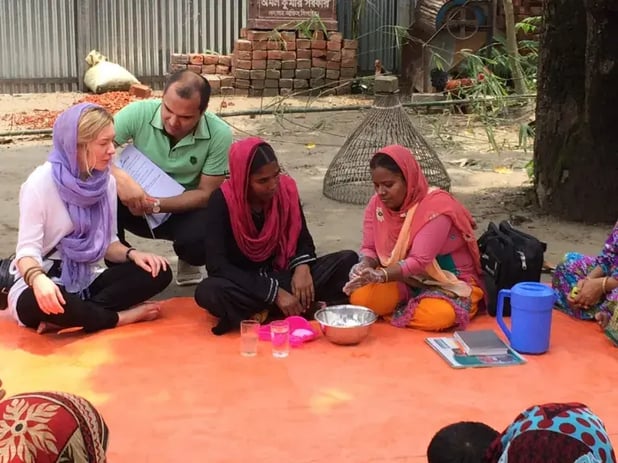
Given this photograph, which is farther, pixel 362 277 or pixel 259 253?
pixel 259 253

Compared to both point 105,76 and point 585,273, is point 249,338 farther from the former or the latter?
point 105,76

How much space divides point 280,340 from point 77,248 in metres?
1.00

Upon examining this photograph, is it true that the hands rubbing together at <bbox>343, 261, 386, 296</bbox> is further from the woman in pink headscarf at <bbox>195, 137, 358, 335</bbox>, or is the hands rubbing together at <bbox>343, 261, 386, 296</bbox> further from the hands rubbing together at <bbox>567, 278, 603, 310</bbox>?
the hands rubbing together at <bbox>567, 278, 603, 310</bbox>

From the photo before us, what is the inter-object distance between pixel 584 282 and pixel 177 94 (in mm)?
2100

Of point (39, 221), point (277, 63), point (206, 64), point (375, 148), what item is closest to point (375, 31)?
point (277, 63)

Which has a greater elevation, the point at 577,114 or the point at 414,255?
the point at 577,114

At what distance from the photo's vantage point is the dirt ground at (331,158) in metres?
5.77

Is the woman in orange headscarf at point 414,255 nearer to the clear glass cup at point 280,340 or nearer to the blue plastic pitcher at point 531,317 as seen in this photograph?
the blue plastic pitcher at point 531,317

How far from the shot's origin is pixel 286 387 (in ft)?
11.3

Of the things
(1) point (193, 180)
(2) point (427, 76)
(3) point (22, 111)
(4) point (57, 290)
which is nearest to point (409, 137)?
(1) point (193, 180)

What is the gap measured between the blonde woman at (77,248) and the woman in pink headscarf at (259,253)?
0.96 ft

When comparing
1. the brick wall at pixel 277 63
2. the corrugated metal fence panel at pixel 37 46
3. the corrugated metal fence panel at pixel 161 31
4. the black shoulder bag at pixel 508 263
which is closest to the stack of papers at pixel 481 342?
the black shoulder bag at pixel 508 263

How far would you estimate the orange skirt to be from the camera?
398cm

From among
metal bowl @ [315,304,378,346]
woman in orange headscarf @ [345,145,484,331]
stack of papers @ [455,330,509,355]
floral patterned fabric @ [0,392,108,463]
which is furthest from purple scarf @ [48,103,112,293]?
floral patterned fabric @ [0,392,108,463]
